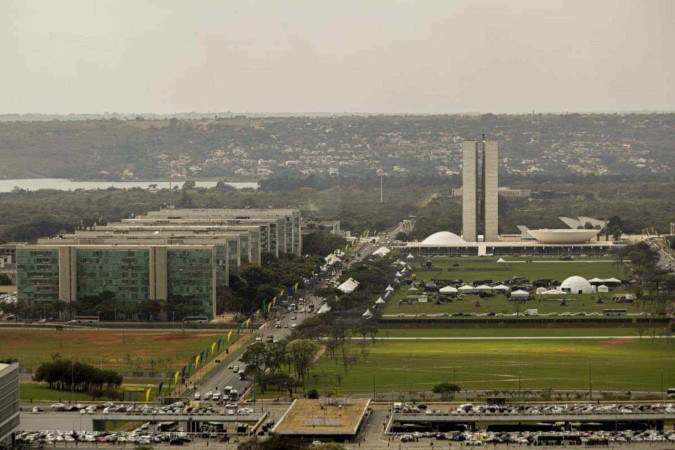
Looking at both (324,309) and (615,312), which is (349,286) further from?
(615,312)

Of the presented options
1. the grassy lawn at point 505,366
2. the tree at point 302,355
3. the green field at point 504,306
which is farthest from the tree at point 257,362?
the green field at point 504,306

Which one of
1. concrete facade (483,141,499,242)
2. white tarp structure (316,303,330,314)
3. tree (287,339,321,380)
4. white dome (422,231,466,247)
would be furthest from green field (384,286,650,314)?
concrete facade (483,141,499,242)

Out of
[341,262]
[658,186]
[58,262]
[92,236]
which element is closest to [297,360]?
[58,262]

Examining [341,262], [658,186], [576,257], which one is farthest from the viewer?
[658,186]

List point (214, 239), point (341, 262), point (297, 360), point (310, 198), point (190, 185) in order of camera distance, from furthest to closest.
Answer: point (190, 185), point (310, 198), point (341, 262), point (214, 239), point (297, 360)

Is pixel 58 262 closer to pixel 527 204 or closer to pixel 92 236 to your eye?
pixel 92 236

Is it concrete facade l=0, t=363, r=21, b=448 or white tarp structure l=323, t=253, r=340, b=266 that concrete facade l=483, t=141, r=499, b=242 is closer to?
white tarp structure l=323, t=253, r=340, b=266
